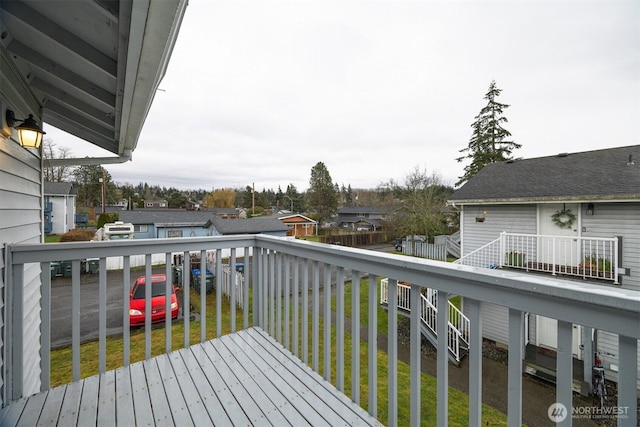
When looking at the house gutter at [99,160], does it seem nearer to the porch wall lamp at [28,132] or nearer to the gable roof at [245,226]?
the porch wall lamp at [28,132]

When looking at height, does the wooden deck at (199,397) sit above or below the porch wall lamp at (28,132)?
below

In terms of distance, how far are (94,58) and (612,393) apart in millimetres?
7910

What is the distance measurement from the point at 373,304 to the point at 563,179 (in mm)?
8214

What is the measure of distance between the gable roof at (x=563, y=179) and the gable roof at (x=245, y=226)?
11.4 metres

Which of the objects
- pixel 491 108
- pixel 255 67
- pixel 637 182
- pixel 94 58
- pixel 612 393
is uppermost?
pixel 491 108

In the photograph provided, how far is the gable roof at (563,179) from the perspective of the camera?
18.9 feet

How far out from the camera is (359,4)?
14.0 ft

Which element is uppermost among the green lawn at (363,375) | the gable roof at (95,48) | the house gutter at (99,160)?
the gable roof at (95,48)

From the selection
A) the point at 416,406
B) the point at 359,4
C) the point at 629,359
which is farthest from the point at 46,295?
the point at 359,4

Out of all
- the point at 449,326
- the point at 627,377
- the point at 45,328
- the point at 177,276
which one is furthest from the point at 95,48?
the point at 177,276

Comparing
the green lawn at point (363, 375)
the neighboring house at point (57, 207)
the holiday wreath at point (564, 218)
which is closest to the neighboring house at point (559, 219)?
the holiday wreath at point (564, 218)

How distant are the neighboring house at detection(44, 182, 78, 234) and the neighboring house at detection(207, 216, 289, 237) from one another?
31.6 feet

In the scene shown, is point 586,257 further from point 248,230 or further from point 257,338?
point 248,230

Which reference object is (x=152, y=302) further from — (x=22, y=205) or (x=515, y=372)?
(x=515, y=372)
